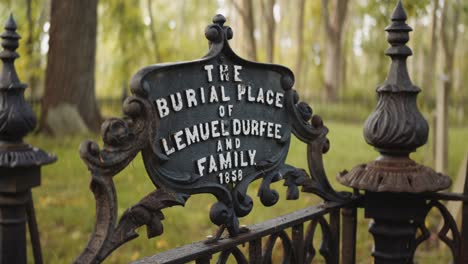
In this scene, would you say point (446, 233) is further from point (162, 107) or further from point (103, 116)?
point (103, 116)

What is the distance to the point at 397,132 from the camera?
283 cm

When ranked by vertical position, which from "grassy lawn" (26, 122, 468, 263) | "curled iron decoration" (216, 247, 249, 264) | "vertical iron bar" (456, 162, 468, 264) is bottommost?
"grassy lawn" (26, 122, 468, 263)

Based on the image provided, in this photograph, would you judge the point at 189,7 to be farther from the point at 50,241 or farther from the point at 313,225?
the point at 313,225

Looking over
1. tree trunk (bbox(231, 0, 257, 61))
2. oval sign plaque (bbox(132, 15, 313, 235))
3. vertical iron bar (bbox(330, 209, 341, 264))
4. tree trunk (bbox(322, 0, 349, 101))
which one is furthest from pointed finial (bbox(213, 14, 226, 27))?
tree trunk (bbox(322, 0, 349, 101))

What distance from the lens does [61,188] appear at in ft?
23.0

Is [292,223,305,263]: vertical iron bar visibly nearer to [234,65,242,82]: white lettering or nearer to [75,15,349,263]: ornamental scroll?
[75,15,349,263]: ornamental scroll

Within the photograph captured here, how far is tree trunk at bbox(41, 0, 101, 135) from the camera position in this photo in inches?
368

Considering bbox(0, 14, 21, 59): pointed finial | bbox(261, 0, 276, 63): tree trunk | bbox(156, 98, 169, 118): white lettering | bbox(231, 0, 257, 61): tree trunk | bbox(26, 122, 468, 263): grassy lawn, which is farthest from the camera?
bbox(261, 0, 276, 63): tree trunk

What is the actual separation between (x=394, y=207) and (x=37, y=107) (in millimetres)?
10816

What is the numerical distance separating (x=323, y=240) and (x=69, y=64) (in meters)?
7.47

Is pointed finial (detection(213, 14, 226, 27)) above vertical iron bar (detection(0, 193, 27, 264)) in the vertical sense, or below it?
above

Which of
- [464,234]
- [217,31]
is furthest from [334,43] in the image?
[217,31]

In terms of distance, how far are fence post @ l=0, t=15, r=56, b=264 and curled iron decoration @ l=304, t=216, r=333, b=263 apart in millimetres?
1364

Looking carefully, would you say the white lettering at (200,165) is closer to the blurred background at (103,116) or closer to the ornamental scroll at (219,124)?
the ornamental scroll at (219,124)
